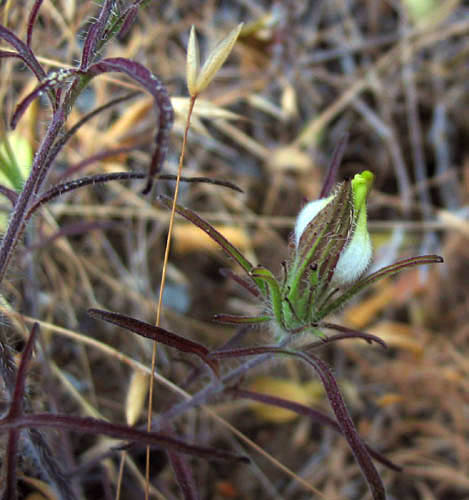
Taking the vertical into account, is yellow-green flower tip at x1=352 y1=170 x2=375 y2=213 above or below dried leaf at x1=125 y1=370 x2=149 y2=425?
above

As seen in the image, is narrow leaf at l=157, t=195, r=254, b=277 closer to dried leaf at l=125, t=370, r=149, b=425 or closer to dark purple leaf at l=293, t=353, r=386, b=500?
dark purple leaf at l=293, t=353, r=386, b=500

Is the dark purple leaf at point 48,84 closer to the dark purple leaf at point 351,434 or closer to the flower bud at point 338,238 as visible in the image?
the flower bud at point 338,238

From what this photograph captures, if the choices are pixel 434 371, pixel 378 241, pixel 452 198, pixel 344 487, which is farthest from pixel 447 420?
pixel 452 198

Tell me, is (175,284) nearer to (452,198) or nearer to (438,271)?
(438,271)

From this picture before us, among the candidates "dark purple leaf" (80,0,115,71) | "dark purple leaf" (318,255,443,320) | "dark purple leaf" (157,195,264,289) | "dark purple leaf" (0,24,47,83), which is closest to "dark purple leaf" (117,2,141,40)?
"dark purple leaf" (80,0,115,71)

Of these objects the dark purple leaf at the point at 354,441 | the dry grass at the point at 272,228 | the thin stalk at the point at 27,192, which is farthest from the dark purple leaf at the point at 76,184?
the dark purple leaf at the point at 354,441
